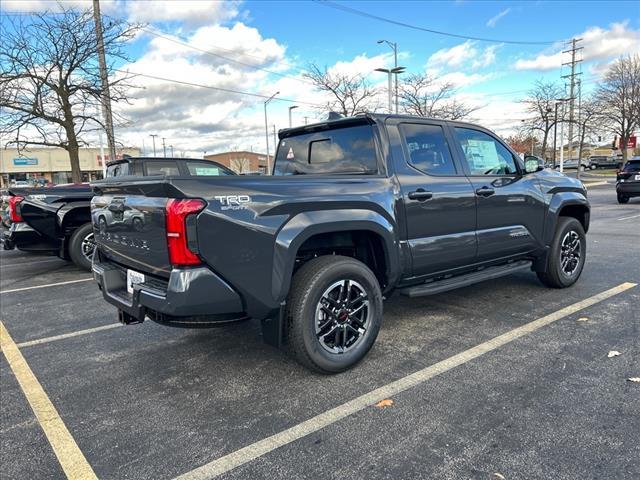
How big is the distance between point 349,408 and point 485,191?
2.49 metres

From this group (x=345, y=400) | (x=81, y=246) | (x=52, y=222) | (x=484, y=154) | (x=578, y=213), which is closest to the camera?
(x=345, y=400)

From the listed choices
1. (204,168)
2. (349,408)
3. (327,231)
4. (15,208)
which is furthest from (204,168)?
(349,408)

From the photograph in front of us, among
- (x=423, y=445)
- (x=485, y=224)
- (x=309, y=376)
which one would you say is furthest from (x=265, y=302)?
(x=485, y=224)

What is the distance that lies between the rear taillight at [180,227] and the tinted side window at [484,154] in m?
2.79

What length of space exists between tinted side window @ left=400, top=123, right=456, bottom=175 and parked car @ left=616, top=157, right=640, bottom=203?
51.1ft

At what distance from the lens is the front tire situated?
124 inches

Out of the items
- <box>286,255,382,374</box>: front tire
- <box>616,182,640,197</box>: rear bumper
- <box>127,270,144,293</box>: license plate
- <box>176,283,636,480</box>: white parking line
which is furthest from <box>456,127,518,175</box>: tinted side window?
<box>616,182,640,197</box>: rear bumper

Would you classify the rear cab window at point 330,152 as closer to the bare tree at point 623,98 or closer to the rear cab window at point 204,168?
the rear cab window at point 204,168

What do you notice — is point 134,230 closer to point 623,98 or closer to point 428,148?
point 428,148

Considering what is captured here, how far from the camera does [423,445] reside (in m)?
2.50

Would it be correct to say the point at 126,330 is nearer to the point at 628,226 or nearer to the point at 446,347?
the point at 446,347

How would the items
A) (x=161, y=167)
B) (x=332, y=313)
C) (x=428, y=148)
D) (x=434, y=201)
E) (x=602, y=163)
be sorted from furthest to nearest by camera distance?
(x=602, y=163)
(x=161, y=167)
(x=428, y=148)
(x=434, y=201)
(x=332, y=313)

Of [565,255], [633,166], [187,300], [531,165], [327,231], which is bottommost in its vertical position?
[565,255]

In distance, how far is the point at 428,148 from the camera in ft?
13.6
